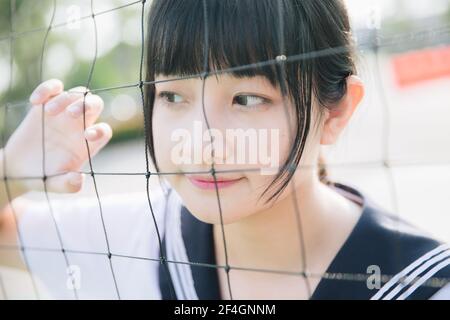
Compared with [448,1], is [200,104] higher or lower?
lower

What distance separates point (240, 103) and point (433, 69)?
6875 mm

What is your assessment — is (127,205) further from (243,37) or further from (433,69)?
(433,69)

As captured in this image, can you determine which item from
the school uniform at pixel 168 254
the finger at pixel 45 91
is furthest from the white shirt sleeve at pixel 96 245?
the finger at pixel 45 91

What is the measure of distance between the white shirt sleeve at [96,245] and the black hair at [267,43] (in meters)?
0.30

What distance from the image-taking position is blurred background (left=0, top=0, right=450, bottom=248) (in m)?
1.02

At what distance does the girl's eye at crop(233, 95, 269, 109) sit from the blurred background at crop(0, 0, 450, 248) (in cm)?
13

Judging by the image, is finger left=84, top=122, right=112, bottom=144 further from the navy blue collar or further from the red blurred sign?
the red blurred sign

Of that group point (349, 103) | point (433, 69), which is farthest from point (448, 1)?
point (349, 103)

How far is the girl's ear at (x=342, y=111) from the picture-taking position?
0.82 meters

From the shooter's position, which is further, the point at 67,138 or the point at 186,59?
→ the point at 67,138

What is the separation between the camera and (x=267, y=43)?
0.72 m

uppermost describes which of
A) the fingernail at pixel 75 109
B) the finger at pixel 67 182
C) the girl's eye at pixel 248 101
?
the fingernail at pixel 75 109

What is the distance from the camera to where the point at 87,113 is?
925 mm

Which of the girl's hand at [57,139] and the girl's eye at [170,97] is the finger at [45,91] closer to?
the girl's hand at [57,139]
